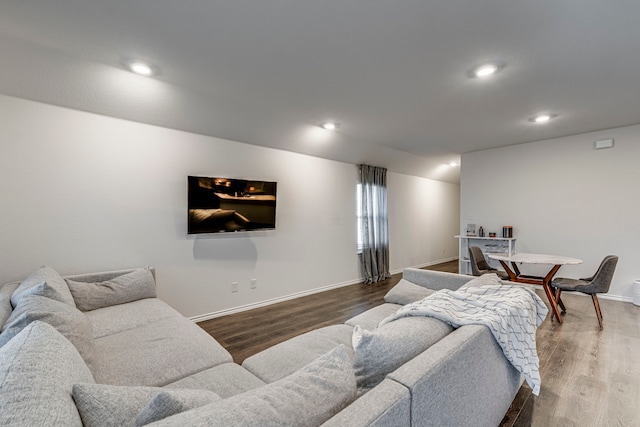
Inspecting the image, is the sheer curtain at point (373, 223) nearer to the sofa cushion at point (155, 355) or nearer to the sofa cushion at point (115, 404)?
the sofa cushion at point (155, 355)

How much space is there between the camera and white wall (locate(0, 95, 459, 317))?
265 cm

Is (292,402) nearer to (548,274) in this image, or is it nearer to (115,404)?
(115,404)

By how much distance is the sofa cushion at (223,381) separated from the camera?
4.78 feet

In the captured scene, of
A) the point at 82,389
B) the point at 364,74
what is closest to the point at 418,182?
the point at 364,74

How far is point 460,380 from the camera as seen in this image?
1190mm

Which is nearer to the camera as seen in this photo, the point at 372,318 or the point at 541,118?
the point at 372,318

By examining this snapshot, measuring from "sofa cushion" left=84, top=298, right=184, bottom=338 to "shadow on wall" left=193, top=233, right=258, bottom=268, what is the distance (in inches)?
39.3

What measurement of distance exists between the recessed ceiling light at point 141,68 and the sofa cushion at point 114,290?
1932 mm

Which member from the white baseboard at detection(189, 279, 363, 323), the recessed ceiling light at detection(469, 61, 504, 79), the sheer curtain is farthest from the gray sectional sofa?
the sheer curtain

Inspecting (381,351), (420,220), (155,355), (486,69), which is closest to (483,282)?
(381,351)

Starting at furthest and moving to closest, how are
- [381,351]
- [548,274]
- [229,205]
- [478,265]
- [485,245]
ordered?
[485,245], [478,265], [229,205], [548,274], [381,351]

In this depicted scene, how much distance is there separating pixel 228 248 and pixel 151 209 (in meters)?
1.06

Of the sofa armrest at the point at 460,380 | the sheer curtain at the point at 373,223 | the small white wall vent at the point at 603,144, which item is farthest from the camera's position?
the sheer curtain at the point at 373,223

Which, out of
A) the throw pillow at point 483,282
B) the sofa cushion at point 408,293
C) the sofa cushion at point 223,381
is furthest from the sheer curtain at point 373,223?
the sofa cushion at point 223,381
